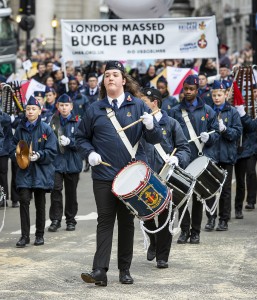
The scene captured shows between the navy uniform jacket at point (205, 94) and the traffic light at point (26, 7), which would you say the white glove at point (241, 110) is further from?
the traffic light at point (26, 7)

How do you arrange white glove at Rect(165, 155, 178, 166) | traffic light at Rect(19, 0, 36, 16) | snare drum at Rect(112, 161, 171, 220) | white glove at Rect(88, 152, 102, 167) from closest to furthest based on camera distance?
snare drum at Rect(112, 161, 171, 220)
white glove at Rect(88, 152, 102, 167)
white glove at Rect(165, 155, 178, 166)
traffic light at Rect(19, 0, 36, 16)

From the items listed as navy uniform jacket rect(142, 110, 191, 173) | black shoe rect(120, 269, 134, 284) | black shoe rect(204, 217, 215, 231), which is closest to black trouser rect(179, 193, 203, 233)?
black shoe rect(204, 217, 215, 231)

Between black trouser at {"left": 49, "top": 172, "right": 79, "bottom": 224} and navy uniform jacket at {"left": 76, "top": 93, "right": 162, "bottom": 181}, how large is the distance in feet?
14.6

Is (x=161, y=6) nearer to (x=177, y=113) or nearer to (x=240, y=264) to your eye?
(x=177, y=113)

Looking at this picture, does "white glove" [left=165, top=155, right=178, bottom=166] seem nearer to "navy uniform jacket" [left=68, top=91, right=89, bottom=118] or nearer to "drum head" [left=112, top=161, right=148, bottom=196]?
"drum head" [left=112, top=161, right=148, bottom=196]

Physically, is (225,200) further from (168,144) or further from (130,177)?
(130,177)

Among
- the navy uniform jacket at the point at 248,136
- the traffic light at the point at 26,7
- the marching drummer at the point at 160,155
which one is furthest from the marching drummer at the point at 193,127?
the traffic light at the point at 26,7

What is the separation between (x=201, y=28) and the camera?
21281 mm

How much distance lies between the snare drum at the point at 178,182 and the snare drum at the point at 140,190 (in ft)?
3.08

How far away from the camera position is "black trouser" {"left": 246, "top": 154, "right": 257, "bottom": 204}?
16.4 m

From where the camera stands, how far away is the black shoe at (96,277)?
34.3 feet

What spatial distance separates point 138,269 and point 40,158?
2387 millimetres

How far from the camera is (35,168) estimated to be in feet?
44.5

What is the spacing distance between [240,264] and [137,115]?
204cm
